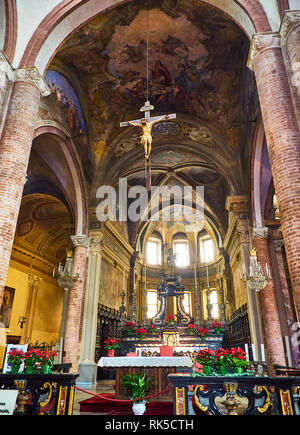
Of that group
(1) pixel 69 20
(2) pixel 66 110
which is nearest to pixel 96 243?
(2) pixel 66 110

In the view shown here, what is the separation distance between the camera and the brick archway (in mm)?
6633

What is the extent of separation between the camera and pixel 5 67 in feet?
22.2

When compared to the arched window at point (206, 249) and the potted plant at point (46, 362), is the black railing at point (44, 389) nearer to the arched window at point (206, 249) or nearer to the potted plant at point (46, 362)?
the potted plant at point (46, 362)

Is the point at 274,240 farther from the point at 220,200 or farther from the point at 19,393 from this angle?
the point at 19,393

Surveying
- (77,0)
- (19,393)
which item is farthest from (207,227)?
(19,393)

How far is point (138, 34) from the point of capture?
10.8 metres

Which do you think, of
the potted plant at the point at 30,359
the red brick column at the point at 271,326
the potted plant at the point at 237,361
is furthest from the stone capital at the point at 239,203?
the potted plant at the point at 30,359

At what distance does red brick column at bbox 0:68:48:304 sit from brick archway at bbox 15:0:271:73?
58cm

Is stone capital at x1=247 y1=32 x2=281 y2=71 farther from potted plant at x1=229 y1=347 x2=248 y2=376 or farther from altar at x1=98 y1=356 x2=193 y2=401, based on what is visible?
altar at x1=98 y1=356 x2=193 y2=401

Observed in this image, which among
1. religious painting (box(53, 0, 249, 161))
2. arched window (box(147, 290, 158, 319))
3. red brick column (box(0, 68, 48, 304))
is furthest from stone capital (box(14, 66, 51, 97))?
arched window (box(147, 290, 158, 319))

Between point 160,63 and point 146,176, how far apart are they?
20.9 ft

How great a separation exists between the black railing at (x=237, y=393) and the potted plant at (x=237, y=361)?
0.80ft
